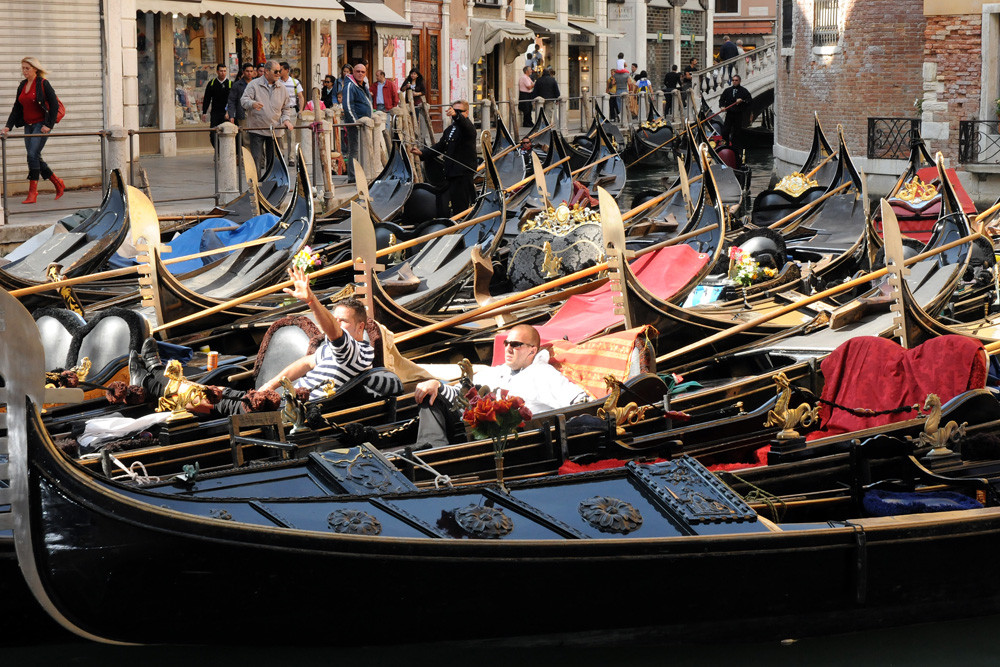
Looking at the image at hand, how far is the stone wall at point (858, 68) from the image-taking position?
31.9 feet

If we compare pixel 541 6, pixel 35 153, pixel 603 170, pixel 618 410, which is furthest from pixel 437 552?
pixel 541 6

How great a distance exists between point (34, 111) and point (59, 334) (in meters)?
3.19

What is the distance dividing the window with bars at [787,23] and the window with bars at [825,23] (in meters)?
0.51

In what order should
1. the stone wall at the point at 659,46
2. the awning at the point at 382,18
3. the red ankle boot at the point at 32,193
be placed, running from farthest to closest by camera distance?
the stone wall at the point at 659,46
the awning at the point at 382,18
the red ankle boot at the point at 32,193

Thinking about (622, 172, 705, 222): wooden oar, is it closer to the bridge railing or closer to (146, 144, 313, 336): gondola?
(146, 144, 313, 336): gondola

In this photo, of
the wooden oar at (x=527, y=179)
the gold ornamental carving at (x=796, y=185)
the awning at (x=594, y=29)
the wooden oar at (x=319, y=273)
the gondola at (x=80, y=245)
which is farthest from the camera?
the awning at (x=594, y=29)

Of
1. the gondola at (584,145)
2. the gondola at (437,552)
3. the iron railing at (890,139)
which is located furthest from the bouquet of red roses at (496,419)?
the iron railing at (890,139)

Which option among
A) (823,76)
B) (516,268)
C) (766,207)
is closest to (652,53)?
(823,76)

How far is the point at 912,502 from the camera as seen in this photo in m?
2.78

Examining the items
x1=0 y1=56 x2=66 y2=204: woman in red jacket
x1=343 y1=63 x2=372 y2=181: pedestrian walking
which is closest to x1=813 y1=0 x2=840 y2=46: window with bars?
x1=343 y1=63 x2=372 y2=181: pedestrian walking

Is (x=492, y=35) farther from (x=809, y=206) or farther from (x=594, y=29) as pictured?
(x=809, y=206)

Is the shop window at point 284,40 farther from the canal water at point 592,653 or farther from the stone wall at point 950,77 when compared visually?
the canal water at point 592,653

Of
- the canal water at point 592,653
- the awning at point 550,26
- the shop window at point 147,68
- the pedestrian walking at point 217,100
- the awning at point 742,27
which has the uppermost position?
the awning at point 742,27

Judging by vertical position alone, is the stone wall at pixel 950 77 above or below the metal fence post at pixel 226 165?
above
